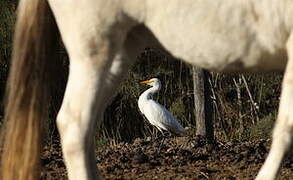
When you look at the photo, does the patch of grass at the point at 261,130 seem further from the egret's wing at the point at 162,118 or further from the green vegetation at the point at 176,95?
the egret's wing at the point at 162,118

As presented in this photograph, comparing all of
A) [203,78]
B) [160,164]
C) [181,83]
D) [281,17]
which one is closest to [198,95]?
[203,78]

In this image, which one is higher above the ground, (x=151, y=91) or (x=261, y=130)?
(x=151, y=91)

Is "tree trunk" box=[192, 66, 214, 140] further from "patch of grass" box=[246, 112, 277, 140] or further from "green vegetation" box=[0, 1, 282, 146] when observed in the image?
"green vegetation" box=[0, 1, 282, 146]

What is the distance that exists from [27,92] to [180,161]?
173cm

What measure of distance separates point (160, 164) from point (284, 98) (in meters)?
2.06

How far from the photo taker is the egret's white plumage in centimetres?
767

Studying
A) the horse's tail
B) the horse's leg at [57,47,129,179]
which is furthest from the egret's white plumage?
the horse's leg at [57,47,129,179]

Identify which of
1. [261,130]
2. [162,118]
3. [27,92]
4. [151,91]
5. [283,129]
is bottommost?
[261,130]

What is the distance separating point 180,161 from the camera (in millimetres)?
4793

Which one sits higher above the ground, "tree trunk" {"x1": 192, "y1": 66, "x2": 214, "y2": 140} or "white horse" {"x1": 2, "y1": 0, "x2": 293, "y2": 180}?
"white horse" {"x1": 2, "y1": 0, "x2": 293, "y2": 180}

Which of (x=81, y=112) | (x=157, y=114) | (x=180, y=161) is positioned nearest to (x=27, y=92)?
(x=81, y=112)

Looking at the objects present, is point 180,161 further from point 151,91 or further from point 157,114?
point 151,91

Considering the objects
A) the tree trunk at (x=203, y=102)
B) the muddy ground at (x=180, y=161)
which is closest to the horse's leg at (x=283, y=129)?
the muddy ground at (x=180, y=161)

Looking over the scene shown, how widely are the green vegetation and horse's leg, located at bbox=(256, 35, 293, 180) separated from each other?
4.31 meters
